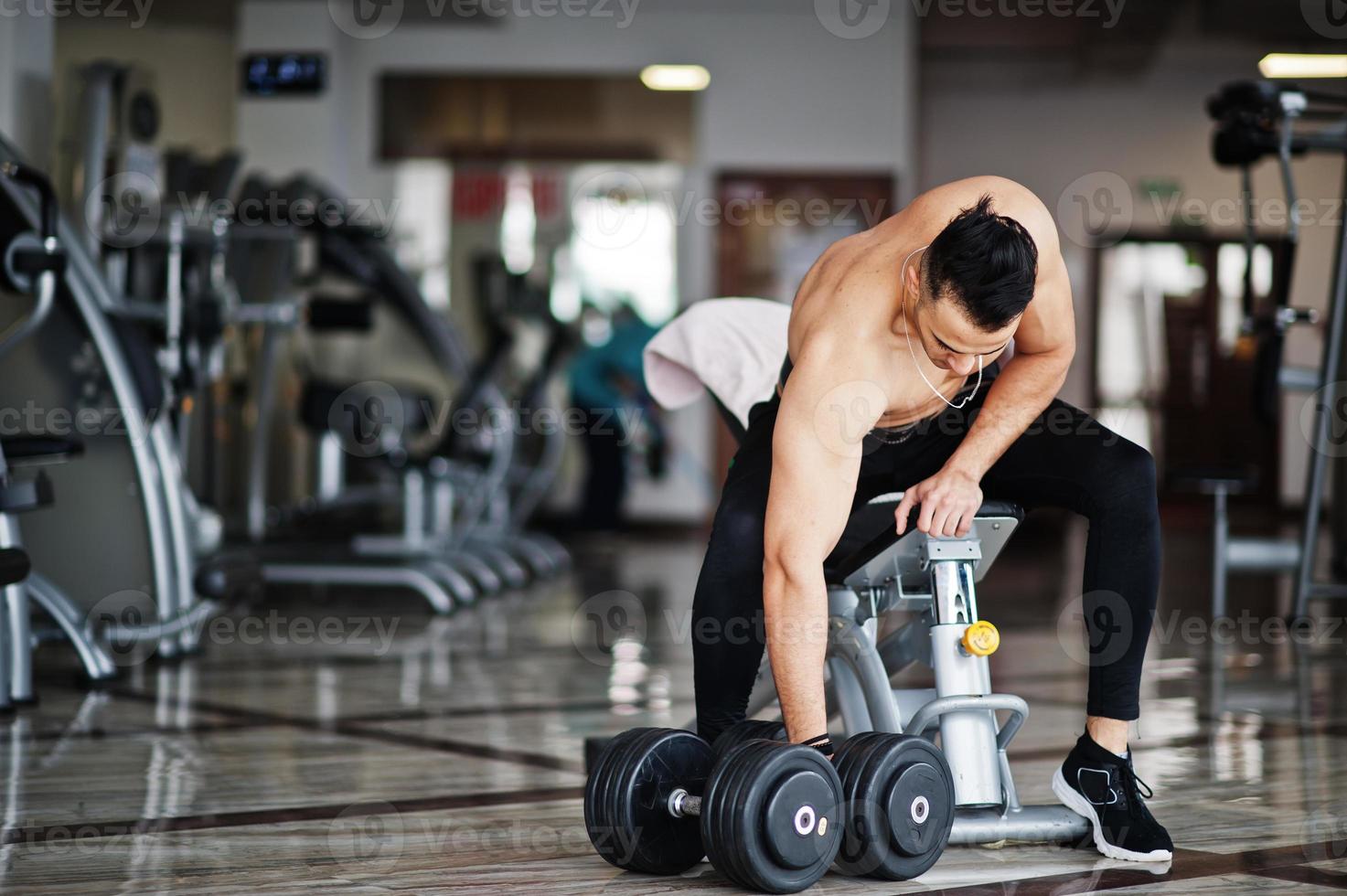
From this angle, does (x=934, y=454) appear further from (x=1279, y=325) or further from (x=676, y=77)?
(x=676, y=77)

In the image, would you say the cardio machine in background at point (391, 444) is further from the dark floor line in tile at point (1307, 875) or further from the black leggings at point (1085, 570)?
the dark floor line in tile at point (1307, 875)

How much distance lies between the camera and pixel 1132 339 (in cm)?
1088

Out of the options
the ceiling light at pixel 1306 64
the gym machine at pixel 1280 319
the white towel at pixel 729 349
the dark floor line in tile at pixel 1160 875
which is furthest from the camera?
the ceiling light at pixel 1306 64

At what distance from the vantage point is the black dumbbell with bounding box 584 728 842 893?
5.40 feet

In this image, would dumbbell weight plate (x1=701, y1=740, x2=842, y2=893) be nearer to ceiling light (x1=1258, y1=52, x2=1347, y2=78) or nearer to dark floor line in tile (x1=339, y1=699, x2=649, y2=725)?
dark floor line in tile (x1=339, y1=699, x2=649, y2=725)

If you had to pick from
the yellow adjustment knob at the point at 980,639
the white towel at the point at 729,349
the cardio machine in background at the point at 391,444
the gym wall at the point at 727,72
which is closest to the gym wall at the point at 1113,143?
the gym wall at the point at 727,72

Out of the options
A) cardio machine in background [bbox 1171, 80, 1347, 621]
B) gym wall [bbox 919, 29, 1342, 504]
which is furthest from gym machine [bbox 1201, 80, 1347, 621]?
gym wall [bbox 919, 29, 1342, 504]

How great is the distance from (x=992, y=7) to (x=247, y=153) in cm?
440

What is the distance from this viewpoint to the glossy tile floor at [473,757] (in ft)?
6.11

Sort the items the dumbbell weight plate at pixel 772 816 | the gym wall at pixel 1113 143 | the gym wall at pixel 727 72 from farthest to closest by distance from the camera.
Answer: the gym wall at pixel 1113 143 → the gym wall at pixel 727 72 → the dumbbell weight plate at pixel 772 816

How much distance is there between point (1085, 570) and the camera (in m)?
2.00

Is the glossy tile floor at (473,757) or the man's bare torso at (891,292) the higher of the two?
the man's bare torso at (891,292)

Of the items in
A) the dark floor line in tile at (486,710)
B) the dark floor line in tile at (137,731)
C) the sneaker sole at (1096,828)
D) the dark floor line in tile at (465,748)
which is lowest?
the dark floor line in tile at (486,710)

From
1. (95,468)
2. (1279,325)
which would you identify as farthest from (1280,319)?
(95,468)
